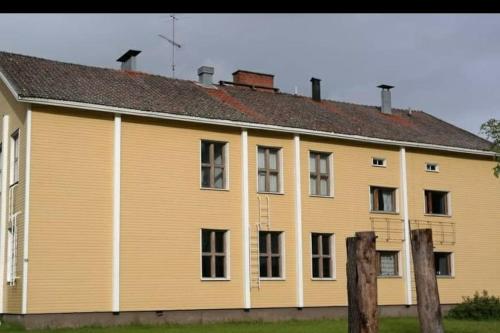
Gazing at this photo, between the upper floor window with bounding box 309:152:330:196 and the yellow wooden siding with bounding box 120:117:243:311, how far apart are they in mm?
3359

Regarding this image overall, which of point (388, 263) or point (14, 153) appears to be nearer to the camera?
point (14, 153)

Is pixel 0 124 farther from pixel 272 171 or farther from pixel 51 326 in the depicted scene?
pixel 272 171

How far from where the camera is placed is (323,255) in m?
27.1

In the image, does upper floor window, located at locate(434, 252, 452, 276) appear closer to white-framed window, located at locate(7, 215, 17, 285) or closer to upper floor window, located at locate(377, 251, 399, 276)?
upper floor window, located at locate(377, 251, 399, 276)

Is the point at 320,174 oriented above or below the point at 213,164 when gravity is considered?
below

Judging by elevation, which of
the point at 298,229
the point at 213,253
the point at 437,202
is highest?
the point at 437,202

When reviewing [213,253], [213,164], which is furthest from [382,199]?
[213,253]

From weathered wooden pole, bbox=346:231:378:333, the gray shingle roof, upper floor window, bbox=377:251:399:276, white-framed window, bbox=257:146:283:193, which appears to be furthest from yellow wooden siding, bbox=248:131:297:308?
weathered wooden pole, bbox=346:231:378:333

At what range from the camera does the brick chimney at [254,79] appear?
32.6 metres

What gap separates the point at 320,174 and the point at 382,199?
3380 mm

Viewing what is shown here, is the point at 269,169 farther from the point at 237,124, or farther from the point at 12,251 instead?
the point at 12,251

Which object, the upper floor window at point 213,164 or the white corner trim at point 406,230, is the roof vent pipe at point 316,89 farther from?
the upper floor window at point 213,164

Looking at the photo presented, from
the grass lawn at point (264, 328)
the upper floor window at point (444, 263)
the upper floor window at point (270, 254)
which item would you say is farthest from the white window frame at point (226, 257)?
the upper floor window at point (444, 263)
